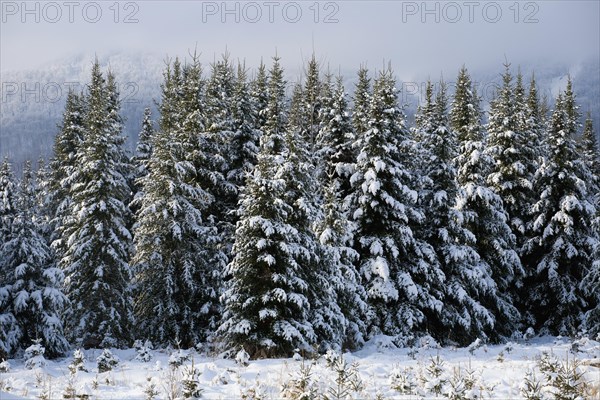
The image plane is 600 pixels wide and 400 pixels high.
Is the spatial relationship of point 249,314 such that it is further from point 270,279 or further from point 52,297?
point 52,297

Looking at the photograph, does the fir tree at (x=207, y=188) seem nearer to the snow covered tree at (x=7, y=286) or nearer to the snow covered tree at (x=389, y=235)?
the snow covered tree at (x=389, y=235)

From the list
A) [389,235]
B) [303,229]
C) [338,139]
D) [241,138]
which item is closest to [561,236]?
[389,235]

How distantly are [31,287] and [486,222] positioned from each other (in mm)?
20671

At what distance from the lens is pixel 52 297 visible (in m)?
15.7

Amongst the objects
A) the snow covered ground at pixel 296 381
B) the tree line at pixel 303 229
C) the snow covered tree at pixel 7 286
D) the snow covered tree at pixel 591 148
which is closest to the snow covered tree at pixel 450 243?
the tree line at pixel 303 229

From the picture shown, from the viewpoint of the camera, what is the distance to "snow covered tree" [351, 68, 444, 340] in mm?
20422

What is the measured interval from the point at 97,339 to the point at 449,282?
1588 cm

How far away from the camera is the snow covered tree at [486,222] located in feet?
79.4

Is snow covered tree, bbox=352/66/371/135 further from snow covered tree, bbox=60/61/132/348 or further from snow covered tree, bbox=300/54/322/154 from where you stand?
snow covered tree, bbox=60/61/132/348

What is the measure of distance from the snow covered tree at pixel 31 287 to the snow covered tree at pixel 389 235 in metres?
11.9

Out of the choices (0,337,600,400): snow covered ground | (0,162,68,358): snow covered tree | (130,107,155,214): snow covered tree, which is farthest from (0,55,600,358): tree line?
(0,337,600,400): snow covered ground

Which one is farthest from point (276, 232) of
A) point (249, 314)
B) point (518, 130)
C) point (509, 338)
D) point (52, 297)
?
point (518, 130)

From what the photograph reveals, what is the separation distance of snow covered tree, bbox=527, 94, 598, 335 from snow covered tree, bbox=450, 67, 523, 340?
2.14 metres

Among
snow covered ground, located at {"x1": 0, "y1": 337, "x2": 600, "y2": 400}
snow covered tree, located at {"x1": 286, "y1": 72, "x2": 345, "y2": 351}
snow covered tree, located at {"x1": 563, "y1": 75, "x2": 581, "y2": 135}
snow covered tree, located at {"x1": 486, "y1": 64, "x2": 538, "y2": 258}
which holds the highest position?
snow covered tree, located at {"x1": 563, "y1": 75, "x2": 581, "y2": 135}
